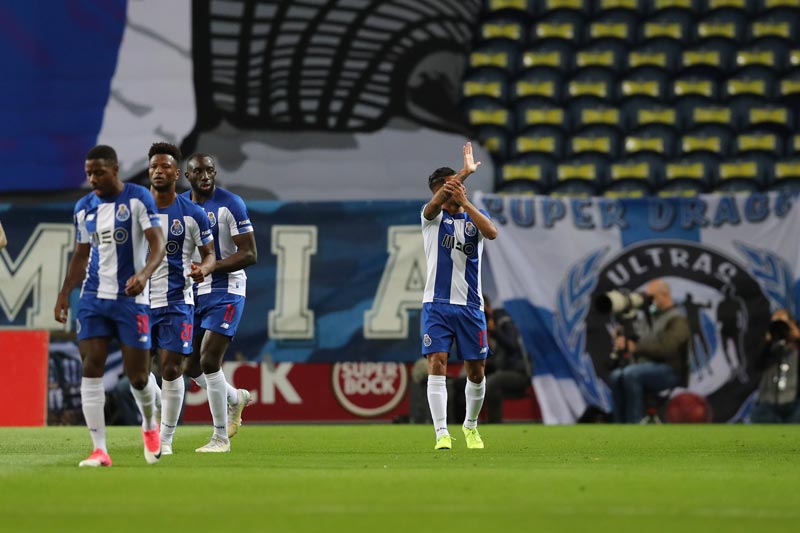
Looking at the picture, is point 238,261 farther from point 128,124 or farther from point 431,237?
point 128,124

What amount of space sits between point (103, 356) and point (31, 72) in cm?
1183

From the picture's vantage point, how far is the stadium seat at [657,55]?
20.3 m

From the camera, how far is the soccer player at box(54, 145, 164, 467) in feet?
24.9

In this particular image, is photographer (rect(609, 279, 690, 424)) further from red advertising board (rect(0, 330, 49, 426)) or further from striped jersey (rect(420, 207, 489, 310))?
red advertising board (rect(0, 330, 49, 426))

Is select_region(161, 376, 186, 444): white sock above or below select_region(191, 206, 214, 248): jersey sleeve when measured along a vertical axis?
below

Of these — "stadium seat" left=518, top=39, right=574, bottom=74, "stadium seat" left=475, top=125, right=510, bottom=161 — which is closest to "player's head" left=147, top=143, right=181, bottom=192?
"stadium seat" left=475, top=125, right=510, bottom=161

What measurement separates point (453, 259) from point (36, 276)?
7.71m

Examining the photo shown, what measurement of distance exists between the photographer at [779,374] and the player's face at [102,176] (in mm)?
10210

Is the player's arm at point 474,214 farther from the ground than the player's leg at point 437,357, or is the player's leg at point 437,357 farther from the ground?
the player's arm at point 474,214

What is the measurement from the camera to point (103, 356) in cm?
761

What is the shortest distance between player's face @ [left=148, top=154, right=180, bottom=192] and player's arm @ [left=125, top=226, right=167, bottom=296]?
1220 mm

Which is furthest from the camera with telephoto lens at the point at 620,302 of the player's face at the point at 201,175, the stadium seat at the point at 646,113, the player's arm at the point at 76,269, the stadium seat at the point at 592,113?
the player's arm at the point at 76,269

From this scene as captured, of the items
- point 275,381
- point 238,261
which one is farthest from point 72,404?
point 238,261

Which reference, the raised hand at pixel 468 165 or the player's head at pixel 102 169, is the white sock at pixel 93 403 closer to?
the player's head at pixel 102 169
